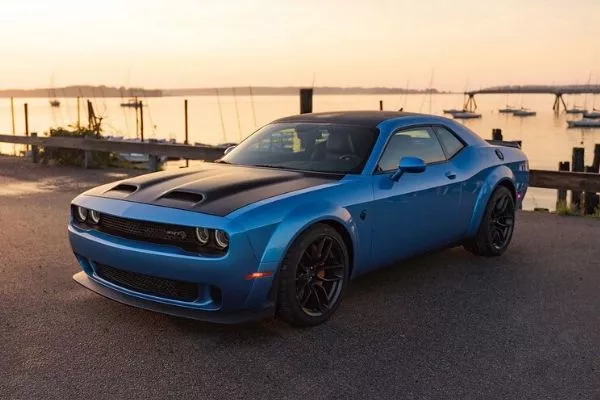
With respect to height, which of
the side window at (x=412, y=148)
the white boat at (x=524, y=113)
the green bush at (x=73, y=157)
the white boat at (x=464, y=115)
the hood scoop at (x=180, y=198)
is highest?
the white boat at (x=524, y=113)

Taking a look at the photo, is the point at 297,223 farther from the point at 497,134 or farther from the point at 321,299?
the point at 497,134

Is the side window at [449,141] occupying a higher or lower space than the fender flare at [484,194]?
higher

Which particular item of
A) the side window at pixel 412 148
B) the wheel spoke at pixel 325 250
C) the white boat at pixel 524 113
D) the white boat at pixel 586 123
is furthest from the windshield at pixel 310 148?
the white boat at pixel 524 113

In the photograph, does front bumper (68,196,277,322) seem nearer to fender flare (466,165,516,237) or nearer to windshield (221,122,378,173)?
windshield (221,122,378,173)

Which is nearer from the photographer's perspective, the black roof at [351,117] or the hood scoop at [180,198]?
the hood scoop at [180,198]

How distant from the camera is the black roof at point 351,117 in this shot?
5.71 m

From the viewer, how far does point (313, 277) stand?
15.0 feet

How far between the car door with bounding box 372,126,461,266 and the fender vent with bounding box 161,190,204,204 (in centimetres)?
146

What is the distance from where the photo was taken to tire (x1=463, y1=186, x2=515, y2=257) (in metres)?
6.51

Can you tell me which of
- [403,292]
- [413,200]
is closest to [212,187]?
[413,200]

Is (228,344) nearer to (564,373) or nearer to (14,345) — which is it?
(14,345)

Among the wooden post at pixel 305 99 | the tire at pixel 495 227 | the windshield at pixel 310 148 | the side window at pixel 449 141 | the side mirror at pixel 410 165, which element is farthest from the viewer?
the wooden post at pixel 305 99

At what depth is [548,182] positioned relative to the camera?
9.98 metres

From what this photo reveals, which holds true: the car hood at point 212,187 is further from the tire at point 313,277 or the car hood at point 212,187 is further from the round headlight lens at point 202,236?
the tire at point 313,277
